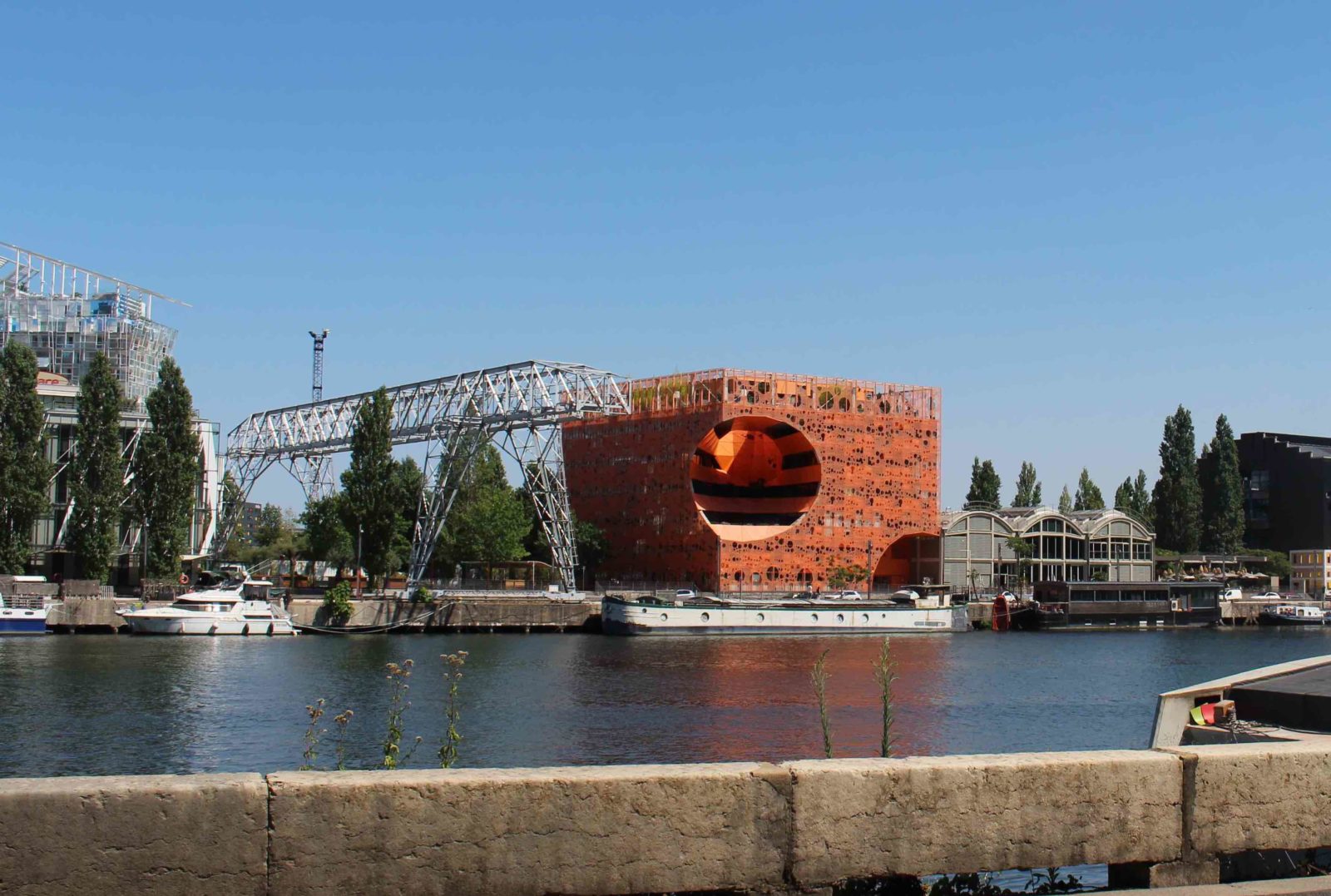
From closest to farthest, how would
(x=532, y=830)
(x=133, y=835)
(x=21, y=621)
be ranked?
(x=133, y=835) < (x=532, y=830) < (x=21, y=621)

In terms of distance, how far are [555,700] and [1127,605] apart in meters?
95.8

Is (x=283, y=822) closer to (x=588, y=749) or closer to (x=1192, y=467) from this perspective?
(x=588, y=749)

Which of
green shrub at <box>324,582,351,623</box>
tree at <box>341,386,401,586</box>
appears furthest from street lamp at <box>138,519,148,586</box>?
tree at <box>341,386,401,586</box>

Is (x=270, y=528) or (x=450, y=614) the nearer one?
(x=450, y=614)

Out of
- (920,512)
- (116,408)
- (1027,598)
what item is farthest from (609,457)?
(116,408)

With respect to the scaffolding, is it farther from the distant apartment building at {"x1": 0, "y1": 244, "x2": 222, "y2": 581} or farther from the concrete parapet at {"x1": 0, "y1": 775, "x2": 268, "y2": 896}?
the concrete parapet at {"x1": 0, "y1": 775, "x2": 268, "y2": 896}

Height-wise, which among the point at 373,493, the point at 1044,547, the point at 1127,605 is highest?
the point at 373,493

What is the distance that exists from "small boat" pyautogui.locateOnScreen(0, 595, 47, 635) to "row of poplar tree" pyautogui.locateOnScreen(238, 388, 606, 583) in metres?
26.5

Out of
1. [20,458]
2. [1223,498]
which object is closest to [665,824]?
[20,458]

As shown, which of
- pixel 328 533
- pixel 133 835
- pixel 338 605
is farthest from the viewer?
pixel 328 533

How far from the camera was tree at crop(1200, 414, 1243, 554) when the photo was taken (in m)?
175

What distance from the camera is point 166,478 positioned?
9650 centimetres

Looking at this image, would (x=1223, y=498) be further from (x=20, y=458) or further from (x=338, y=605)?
(x=20, y=458)

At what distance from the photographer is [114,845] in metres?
8.08
